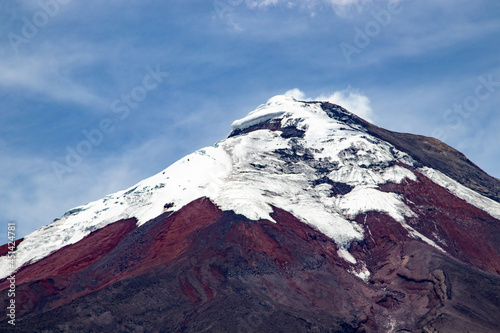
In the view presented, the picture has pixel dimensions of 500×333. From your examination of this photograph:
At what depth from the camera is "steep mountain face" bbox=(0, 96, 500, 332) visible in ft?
209

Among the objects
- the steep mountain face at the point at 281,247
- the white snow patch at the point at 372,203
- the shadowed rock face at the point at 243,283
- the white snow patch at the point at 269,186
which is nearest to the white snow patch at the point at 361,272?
the steep mountain face at the point at 281,247

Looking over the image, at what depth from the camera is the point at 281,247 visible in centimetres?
7806

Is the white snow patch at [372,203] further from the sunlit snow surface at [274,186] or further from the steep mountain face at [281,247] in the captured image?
the steep mountain face at [281,247]

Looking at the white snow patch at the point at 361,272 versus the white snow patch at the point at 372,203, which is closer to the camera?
the white snow patch at the point at 361,272

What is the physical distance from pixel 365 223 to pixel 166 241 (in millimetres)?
32481

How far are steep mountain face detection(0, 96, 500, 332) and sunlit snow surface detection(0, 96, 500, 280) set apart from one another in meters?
0.35

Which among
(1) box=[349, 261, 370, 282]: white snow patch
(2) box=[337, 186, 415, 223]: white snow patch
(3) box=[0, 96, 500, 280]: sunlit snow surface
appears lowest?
(1) box=[349, 261, 370, 282]: white snow patch

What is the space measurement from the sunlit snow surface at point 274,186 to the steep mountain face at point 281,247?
35 cm

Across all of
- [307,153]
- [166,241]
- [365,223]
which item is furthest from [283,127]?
[166,241]

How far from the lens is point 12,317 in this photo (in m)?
64.9

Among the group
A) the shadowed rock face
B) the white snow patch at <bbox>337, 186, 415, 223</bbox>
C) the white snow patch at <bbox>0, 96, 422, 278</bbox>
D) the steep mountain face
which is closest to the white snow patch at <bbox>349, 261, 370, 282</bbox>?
the steep mountain face

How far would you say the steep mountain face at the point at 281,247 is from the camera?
63719 millimetres

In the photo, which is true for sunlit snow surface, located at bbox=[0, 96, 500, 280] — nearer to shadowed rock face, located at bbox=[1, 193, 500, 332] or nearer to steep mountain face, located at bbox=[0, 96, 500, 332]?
steep mountain face, located at bbox=[0, 96, 500, 332]

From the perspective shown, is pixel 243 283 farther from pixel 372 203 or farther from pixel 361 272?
pixel 372 203
